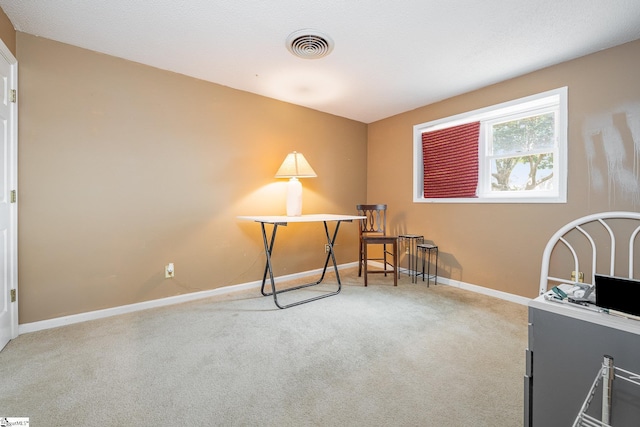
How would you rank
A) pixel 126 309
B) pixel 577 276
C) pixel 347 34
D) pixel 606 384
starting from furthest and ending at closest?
pixel 126 309, pixel 347 34, pixel 577 276, pixel 606 384

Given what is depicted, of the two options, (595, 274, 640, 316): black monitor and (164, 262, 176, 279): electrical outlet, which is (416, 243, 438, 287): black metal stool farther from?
(164, 262, 176, 279): electrical outlet

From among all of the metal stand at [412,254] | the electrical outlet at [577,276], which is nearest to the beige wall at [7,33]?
the electrical outlet at [577,276]

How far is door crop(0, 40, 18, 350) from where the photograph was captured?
1.84m

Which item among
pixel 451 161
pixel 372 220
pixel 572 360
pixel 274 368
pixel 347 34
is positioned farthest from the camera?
pixel 372 220

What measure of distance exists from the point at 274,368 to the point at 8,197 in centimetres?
219

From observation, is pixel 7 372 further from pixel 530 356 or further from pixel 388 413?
pixel 530 356

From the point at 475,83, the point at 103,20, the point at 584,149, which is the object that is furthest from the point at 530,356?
the point at 103,20

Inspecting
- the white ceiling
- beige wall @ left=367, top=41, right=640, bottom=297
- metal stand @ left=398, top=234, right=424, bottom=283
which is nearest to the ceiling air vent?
the white ceiling

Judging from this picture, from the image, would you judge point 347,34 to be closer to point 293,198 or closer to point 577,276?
point 293,198

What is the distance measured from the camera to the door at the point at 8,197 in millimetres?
1839

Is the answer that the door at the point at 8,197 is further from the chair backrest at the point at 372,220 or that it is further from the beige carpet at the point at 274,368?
the chair backrest at the point at 372,220

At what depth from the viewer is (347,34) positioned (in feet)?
6.70

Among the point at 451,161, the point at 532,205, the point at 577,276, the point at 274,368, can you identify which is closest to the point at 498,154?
the point at 451,161

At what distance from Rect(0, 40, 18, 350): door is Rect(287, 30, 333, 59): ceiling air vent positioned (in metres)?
1.92
